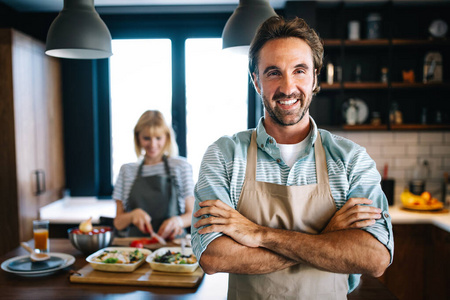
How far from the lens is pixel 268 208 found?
1.35 meters

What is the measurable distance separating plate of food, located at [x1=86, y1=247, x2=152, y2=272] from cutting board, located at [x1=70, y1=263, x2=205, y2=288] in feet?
0.09

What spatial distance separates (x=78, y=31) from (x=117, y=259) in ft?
3.72

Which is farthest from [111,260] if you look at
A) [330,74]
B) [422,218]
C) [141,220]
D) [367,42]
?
[367,42]

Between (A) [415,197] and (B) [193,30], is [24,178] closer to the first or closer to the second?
(B) [193,30]

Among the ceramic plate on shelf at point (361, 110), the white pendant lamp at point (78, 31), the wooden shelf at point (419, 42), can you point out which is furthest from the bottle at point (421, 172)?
the white pendant lamp at point (78, 31)

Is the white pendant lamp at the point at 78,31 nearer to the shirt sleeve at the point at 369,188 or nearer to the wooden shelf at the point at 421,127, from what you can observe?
the shirt sleeve at the point at 369,188

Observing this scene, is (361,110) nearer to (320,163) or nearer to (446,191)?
(446,191)

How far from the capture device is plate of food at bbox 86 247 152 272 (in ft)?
5.72

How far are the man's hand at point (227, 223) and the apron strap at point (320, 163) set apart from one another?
29 centimetres

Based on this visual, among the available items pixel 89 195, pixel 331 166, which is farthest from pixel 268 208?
pixel 89 195

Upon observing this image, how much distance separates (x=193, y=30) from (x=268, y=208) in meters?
3.00

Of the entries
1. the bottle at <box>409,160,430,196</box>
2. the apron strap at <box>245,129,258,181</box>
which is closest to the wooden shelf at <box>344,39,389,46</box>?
the bottle at <box>409,160,430,196</box>

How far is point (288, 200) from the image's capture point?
4.37 ft

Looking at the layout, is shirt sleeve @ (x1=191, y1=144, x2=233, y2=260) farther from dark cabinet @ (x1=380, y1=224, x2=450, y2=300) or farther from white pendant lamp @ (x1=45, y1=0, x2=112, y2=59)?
dark cabinet @ (x1=380, y1=224, x2=450, y2=300)
